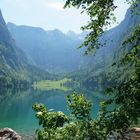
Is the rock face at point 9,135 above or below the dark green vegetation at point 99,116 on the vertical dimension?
below

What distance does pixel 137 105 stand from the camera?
44.7ft

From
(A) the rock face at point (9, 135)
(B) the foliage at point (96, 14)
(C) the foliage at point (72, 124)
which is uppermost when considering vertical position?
(B) the foliage at point (96, 14)

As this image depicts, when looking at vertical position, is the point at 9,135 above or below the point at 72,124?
below

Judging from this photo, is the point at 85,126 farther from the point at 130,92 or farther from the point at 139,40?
the point at 139,40

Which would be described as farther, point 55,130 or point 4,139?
point 4,139

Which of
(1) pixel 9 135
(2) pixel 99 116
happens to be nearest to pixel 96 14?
(2) pixel 99 116

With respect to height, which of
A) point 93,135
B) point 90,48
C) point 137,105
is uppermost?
point 90,48

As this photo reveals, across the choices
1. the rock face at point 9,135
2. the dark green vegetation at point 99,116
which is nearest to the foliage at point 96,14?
the dark green vegetation at point 99,116

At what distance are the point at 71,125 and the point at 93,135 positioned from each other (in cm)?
121

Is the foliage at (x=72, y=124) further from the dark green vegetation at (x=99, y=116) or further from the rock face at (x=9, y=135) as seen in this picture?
the rock face at (x=9, y=135)

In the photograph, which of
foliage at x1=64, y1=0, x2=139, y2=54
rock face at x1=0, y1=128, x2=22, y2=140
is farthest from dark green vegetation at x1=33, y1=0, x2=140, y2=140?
rock face at x1=0, y1=128, x2=22, y2=140

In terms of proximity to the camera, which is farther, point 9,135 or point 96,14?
point 9,135

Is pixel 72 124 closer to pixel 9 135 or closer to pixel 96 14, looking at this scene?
pixel 96 14

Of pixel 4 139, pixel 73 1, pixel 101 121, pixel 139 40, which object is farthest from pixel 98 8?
pixel 4 139
